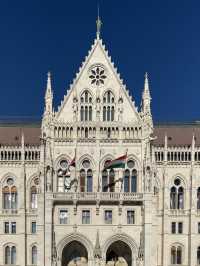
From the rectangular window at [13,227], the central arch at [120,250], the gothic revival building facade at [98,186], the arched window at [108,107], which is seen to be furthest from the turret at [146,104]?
the rectangular window at [13,227]

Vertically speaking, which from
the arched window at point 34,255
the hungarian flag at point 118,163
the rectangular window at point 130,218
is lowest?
the arched window at point 34,255

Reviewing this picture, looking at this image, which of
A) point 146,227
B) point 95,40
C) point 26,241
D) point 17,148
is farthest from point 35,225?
point 95,40

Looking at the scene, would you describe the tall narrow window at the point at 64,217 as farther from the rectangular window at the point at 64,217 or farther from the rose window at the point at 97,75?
the rose window at the point at 97,75

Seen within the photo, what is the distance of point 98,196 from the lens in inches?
2426

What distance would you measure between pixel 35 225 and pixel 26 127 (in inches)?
578

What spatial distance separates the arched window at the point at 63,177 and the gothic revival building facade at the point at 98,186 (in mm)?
136

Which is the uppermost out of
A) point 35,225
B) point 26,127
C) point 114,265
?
point 26,127

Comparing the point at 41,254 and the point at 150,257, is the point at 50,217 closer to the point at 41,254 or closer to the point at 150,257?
the point at 41,254

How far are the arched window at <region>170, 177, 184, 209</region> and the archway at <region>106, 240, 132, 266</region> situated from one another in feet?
28.1

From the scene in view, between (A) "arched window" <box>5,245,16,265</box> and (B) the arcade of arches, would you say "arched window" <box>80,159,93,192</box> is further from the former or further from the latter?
(A) "arched window" <box>5,245,16,265</box>

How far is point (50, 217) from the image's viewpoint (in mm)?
61781

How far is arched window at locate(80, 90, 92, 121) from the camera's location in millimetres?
63844

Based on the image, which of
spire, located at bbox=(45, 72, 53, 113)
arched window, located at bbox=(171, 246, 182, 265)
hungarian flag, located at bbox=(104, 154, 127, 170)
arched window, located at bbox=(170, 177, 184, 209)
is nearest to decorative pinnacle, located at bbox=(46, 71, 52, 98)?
spire, located at bbox=(45, 72, 53, 113)

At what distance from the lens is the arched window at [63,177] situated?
6331 centimetres
